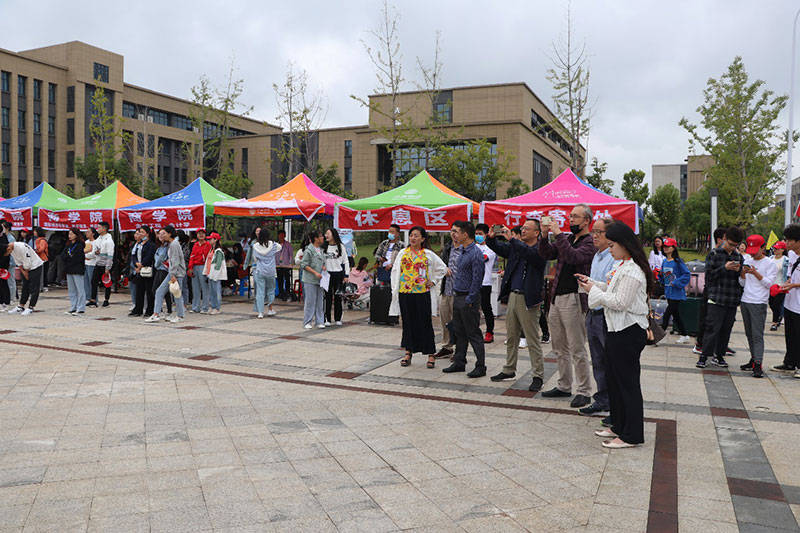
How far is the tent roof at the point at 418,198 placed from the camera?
500 inches

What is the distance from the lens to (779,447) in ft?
15.8

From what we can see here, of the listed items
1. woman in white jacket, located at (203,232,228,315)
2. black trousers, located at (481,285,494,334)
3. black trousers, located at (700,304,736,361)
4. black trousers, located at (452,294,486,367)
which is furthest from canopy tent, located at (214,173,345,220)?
black trousers, located at (700,304,736,361)

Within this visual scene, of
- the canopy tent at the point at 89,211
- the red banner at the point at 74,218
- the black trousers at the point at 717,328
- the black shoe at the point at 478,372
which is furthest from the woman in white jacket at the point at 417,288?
the canopy tent at the point at 89,211

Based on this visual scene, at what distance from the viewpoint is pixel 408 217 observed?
41.3ft

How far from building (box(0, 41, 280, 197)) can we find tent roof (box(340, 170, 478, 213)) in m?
44.0

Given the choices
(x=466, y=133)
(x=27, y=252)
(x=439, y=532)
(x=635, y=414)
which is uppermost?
(x=466, y=133)

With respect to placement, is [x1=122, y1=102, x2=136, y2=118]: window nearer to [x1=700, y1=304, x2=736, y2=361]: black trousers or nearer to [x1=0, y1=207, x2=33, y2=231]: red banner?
[x1=0, y1=207, x2=33, y2=231]: red banner

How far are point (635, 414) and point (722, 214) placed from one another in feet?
96.9

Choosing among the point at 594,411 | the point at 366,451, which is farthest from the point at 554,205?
the point at 366,451

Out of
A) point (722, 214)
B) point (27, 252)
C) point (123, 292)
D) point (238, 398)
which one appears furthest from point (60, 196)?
point (722, 214)

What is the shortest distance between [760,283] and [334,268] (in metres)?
7.20

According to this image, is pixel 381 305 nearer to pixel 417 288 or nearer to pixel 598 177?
pixel 417 288

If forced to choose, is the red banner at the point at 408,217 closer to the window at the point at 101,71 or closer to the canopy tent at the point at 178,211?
the canopy tent at the point at 178,211

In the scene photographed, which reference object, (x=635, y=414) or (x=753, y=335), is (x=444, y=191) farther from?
(x=635, y=414)
